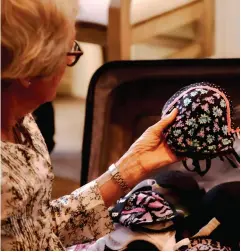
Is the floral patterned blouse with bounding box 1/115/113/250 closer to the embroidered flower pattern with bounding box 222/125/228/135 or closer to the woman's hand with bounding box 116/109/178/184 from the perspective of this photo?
the woman's hand with bounding box 116/109/178/184

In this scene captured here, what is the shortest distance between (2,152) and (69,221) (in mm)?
287

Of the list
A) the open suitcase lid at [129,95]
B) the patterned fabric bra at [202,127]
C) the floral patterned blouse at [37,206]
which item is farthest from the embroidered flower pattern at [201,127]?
the open suitcase lid at [129,95]

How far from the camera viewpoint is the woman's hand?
98 centimetres

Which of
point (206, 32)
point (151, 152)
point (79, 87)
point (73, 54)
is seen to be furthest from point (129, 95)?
point (79, 87)

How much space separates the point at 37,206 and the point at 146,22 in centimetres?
102

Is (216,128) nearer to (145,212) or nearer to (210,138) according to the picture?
(210,138)

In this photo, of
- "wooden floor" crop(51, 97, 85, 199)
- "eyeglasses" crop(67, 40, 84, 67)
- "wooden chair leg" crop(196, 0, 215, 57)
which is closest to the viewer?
"eyeglasses" crop(67, 40, 84, 67)

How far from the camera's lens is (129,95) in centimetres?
149

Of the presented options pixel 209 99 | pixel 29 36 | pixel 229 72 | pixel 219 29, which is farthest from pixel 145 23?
pixel 29 36

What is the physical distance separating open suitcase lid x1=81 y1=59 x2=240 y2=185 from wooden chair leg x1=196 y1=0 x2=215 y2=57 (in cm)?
34

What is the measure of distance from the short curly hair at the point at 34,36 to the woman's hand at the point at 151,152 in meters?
0.29

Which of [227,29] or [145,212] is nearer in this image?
[145,212]

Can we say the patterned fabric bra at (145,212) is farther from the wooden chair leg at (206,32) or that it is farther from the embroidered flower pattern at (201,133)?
the wooden chair leg at (206,32)

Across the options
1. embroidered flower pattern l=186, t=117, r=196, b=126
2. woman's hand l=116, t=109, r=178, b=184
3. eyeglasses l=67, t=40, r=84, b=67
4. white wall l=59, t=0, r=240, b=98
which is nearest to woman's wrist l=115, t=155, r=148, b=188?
woman's hand l=116, t=109, r=178, b=184
